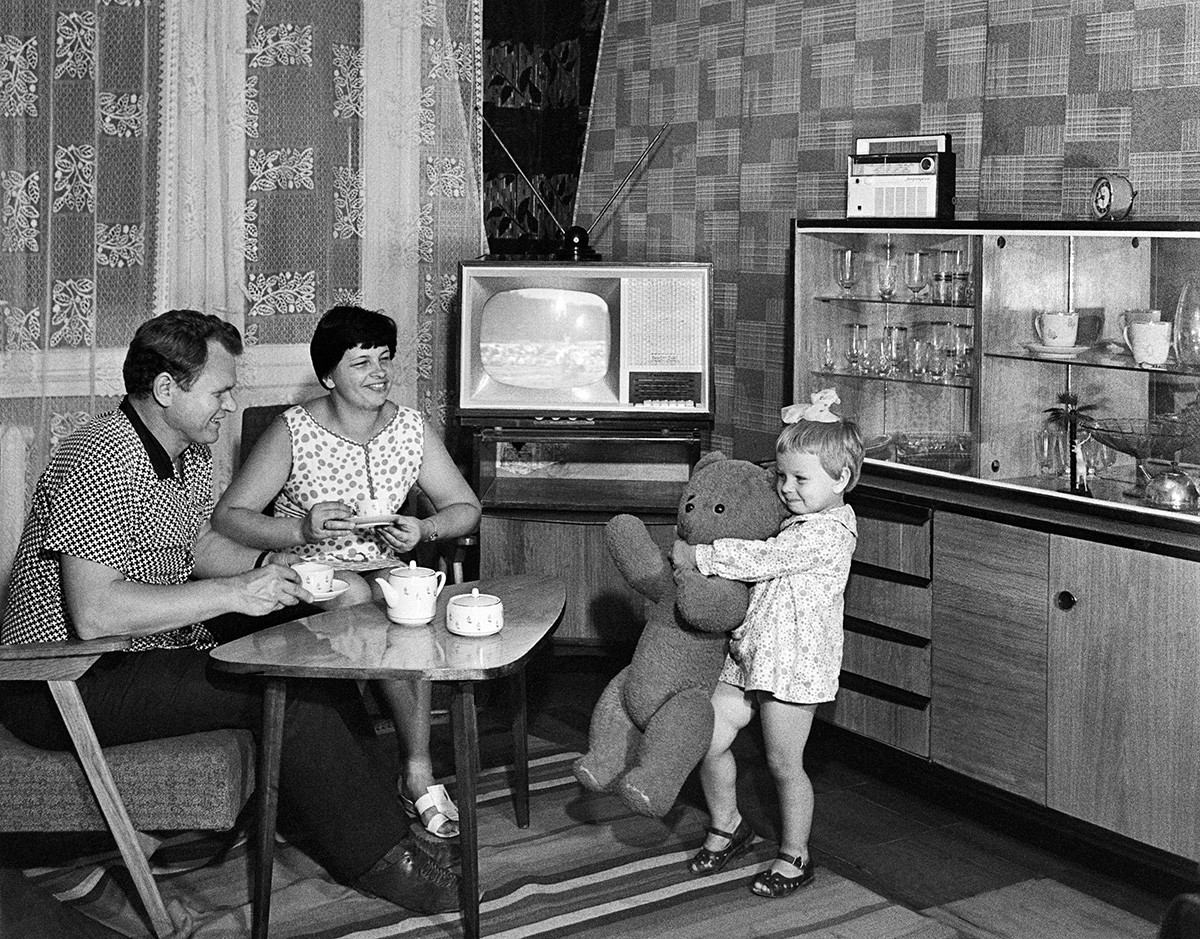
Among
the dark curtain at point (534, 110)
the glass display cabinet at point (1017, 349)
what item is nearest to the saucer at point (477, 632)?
the glass display cabinet at point (1017, 349)

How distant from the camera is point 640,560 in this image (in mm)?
3199

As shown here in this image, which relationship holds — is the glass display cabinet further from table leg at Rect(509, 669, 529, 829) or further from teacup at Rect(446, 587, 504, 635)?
teacup at Rect(446, 587, 504, 635)

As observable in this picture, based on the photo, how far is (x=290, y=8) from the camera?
13.7 feet

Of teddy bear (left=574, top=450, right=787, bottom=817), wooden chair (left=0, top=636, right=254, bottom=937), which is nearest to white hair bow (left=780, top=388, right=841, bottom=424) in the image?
teddy bear (left=574, top=450, right=787, bottom=817)

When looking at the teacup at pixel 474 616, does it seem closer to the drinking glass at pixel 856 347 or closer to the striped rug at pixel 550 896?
the striped rug at pixel 550 896

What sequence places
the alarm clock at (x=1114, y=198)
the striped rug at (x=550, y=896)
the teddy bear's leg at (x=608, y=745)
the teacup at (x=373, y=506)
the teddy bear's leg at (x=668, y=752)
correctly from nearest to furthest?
the striped rug at (x=550, y=896) → the teddy bear's leg at (x=668, y=752) → the teddy bear's leg at (x=608, y=745) → the alarm clock at (x=1114, y=198) → the teacup at (x=373, y=506)

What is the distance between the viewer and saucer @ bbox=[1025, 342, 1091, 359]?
334cm

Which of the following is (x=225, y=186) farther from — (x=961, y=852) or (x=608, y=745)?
(x=961, y=852)

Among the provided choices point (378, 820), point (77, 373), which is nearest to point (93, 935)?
point (378, 820)

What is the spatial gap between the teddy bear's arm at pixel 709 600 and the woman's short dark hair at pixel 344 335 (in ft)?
3.06

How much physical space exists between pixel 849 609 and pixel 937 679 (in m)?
0.35

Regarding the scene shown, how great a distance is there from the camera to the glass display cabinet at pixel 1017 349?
10.4 ft

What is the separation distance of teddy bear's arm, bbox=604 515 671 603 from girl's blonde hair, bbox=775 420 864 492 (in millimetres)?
374

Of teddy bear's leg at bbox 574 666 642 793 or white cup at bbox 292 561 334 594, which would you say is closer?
white cup at bbox 292 561 334 594
